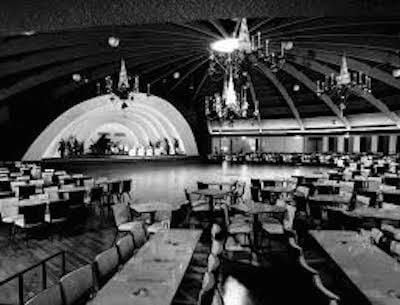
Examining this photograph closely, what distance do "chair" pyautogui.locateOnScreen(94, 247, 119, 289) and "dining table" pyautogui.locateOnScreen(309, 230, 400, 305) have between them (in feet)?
8.03

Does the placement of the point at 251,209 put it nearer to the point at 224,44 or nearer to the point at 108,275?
the point at 108,275

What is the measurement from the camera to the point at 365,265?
3.81 m

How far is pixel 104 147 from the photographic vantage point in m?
33.8

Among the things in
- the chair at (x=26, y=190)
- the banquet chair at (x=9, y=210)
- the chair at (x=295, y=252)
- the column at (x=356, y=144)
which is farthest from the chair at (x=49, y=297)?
the column at (x=356, y=144)

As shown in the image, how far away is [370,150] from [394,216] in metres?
21.1

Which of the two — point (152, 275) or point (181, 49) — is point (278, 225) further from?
point (181, 49)

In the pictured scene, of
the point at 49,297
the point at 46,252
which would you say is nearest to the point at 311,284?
the point at 49,297

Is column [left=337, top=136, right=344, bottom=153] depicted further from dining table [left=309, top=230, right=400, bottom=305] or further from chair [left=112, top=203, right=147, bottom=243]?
dining table [left=309, top=230, right=400, bottom=305]

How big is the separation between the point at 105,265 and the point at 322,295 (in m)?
2.20

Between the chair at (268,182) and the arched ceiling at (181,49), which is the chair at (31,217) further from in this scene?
the chair at (268,182)

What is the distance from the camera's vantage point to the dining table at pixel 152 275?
2922mm

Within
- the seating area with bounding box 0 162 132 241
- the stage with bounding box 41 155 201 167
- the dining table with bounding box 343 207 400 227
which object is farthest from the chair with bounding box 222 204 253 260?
the stage with bounding box 41 155 201 167

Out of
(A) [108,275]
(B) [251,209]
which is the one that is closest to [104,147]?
(B) [251,209]

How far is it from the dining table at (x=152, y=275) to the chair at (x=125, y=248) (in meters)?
0.32
